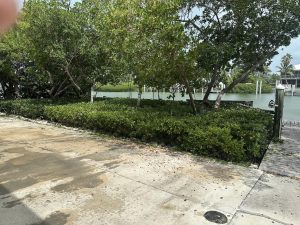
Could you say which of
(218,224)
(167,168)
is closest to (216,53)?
(167,168)

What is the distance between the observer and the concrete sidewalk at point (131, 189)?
369 centimetres

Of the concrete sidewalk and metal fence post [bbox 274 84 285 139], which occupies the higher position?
metal fence post [bbox 274 84 285 139]

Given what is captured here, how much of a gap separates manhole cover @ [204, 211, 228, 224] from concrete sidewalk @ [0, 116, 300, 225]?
6cm

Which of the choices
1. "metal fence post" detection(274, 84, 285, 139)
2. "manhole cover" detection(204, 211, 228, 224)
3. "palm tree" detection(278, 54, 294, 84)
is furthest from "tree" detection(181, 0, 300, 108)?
"palm tree" detection(278, 54, 294, 84)

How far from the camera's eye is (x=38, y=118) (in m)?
11.3

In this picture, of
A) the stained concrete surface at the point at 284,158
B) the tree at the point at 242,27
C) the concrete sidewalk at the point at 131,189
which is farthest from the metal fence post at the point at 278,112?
the concrete sidewalk at the point at 131,189

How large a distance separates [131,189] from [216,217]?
4.23ft

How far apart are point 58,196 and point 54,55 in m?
7.13

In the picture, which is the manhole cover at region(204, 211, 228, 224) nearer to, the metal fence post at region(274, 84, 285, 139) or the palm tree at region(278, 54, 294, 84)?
the metal fence post at region(274, 84, 285, 139)

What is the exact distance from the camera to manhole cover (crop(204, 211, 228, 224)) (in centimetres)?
363

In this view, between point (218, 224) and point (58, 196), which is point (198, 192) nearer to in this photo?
point (218, 224)

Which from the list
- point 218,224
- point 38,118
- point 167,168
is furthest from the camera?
point 38,118

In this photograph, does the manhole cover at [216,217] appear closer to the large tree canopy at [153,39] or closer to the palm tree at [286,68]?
the large tree canopy at [153,39]

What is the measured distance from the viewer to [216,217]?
12.2 ft
